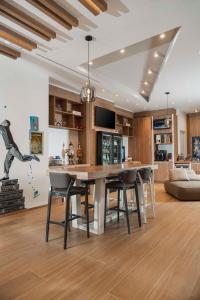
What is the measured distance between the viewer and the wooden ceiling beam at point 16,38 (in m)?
3.25

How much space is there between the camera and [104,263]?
2408 millimetres

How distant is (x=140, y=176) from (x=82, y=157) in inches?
119

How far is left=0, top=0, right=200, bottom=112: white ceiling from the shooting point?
280 cm

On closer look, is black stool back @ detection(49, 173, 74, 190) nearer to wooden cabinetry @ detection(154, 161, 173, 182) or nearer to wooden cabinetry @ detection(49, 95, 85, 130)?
wooden cabinetry @ detection(49, 95, 85, 130)

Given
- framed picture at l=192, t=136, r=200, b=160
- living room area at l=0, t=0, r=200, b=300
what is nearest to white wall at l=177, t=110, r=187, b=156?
framed picture at l=192, t=136, r=200, b=160

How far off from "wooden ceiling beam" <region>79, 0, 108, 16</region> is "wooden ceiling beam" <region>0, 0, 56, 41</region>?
855mm

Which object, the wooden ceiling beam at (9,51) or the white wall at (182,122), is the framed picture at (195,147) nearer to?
the white wall at (182,122)

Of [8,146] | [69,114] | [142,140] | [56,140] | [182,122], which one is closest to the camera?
[8,146]

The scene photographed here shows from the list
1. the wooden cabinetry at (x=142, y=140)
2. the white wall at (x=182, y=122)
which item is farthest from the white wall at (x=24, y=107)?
the white wall at (x=182, y=122)

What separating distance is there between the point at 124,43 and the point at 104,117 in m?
3.70

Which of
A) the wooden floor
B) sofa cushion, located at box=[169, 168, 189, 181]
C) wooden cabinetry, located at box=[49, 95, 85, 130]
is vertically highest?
wooden cabinetry, located at box=[49, 95, 85, 130]

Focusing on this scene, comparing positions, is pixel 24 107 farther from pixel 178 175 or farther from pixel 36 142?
pixel 178 175

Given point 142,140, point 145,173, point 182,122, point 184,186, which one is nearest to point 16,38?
point 145,173

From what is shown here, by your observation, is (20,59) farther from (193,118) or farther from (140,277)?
(193,118)
